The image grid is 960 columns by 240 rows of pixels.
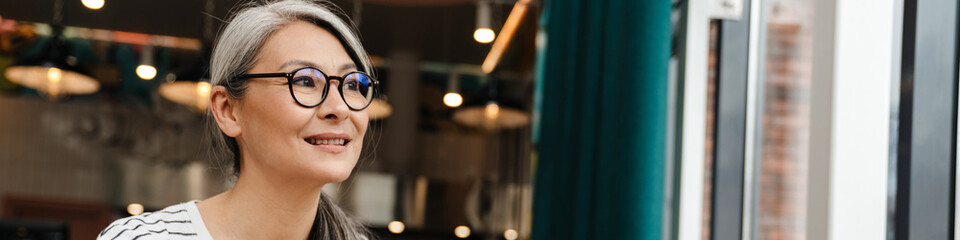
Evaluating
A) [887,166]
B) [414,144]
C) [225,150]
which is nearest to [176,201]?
[414,144]

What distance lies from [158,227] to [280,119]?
9.6 inches

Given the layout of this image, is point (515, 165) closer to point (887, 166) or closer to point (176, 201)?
point (176, 201)

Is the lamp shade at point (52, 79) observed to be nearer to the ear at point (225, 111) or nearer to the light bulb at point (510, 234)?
the light bulb at point (510, 234)

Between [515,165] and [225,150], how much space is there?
313cm

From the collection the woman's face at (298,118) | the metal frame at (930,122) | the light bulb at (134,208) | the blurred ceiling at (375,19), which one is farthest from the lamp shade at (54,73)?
the metal frame at (930,122)

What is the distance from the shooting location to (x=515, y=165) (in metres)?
4.33

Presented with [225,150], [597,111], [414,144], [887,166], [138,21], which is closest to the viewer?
[225,150]

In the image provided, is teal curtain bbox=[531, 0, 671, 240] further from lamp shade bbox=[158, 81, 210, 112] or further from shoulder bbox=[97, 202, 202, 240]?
lamp shade bbox=[158, 81, 210, 112]

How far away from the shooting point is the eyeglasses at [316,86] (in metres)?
1.07

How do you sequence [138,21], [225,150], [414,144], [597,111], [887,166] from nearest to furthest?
[225,150] → [887,166] → [597,111] → [138,21] → [414,144]

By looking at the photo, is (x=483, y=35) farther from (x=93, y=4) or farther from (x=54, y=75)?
(x=54, y=75)

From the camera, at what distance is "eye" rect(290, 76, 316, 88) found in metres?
1.07

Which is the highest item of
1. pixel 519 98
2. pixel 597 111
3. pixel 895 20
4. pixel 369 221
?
pixel 519 98

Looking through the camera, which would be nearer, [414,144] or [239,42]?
[239,42]
